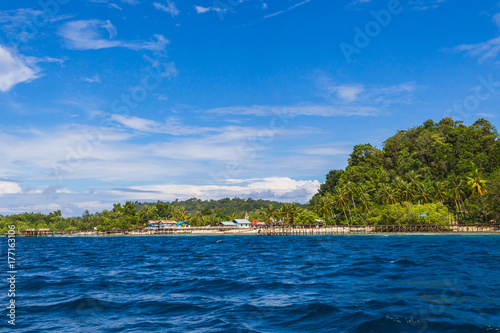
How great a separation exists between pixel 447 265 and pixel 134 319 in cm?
2147

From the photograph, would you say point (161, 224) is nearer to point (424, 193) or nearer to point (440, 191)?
point (424, 193)

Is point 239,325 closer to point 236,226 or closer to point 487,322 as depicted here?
point 487,322

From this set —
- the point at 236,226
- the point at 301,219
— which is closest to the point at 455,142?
the point at 301,219

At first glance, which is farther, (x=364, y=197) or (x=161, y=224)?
(x=161, y=224)

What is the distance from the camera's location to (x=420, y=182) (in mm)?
104250

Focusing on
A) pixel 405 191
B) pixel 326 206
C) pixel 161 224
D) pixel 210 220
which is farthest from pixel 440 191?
pixel 161 224

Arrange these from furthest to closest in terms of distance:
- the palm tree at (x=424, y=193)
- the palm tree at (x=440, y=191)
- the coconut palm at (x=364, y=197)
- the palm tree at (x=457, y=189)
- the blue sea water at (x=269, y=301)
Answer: the coconut palm at (x=364, y=197) < the palm tree at (x=424, y=193) < the palm tree at (x=440, y=191) < the palm tree at (x=457, y=189) < the blue sea water at (x=269, y=301)

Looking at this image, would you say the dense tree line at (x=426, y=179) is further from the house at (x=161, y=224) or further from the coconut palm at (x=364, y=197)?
the house at (x=161, y=224)

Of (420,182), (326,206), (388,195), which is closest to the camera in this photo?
(388,195)

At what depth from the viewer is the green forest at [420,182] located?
92.9 meters

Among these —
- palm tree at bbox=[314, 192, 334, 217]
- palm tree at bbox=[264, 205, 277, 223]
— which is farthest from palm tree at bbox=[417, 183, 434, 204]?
palm tree at bbox=[264, 205, 277, 223]

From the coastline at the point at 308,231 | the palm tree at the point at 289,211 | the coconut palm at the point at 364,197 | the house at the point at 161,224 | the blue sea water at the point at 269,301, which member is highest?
the coconut palm at the point at 364,197

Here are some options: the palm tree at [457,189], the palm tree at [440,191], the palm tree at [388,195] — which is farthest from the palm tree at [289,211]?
the palm tree at [457,189]

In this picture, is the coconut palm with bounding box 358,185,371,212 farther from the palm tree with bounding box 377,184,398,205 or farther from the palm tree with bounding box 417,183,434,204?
the palm tree with bounding box 417,183,434,204
